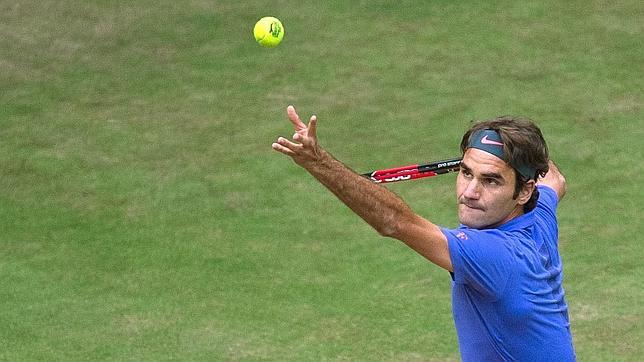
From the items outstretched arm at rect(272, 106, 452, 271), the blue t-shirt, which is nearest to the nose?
the blue t-shirt

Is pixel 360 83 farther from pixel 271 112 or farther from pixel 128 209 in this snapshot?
pixel 128 209

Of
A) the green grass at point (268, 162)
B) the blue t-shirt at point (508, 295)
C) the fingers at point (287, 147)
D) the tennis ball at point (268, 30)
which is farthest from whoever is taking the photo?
the tennis ball at point (268, 30)

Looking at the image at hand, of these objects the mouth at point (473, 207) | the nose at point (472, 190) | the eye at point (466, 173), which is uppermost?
the eye at point (466, 173)

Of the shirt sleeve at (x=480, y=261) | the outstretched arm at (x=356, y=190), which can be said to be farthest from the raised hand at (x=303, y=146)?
the shirt sleeve at (x=480, y=261)

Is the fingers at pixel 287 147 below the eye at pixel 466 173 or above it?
above

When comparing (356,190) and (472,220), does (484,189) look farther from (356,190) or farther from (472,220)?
(356,190)

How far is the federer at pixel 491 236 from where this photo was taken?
5.10 m

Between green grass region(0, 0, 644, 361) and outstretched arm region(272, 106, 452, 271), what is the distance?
14.7 feet

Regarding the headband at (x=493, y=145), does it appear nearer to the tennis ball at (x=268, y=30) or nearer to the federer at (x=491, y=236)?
the federer at (x=491, y=236)

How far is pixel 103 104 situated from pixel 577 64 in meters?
5.82

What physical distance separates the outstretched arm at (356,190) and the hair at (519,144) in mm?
623

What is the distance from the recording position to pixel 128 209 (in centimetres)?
1210

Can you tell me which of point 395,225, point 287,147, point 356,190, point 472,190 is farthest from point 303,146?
point 472,190

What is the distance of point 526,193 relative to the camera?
568cm
